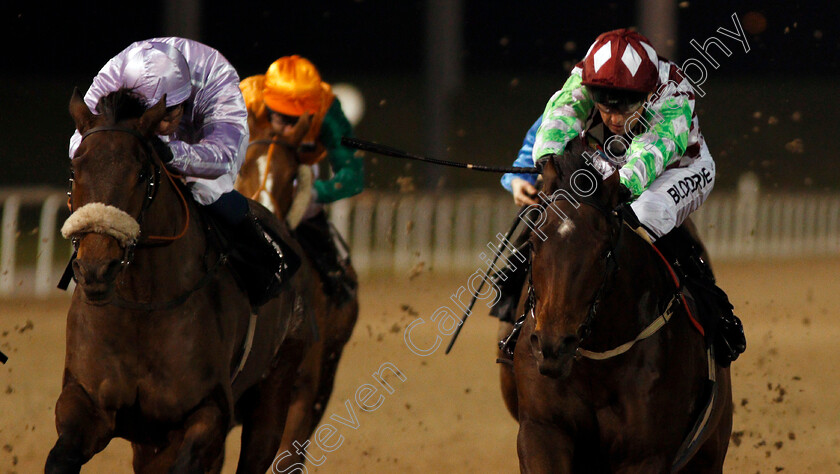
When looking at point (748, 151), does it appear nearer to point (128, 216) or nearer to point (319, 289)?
point (319, 289)

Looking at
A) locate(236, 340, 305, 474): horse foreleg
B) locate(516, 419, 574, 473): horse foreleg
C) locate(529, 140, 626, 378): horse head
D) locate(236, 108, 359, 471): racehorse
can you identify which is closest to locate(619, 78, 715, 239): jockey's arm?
locate(529, 140, 626, 378): horse head

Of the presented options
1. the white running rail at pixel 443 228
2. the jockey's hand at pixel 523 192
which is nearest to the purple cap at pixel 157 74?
the jockey's hand at pixel 523 192

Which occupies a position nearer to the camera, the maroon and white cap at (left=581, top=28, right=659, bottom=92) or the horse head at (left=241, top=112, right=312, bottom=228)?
the maroon and white cap at (left=581, top=28, right=659, bottom=92)

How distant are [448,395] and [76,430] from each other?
4.56 metres

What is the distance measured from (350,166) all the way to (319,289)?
2.83 feet

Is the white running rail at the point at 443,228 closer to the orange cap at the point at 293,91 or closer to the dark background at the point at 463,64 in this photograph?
the orange cap at the point at 293,91

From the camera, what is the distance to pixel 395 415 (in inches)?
284

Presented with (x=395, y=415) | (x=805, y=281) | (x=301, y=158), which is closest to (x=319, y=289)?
(x=301, y=158)

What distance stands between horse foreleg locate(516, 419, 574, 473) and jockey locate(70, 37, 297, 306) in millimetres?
1143

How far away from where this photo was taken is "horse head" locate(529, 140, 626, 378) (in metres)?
3.13

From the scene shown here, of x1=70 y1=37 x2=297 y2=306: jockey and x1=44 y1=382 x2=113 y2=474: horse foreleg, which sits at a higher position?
x1=70 y1=37 x2=297 y2=306: jockey

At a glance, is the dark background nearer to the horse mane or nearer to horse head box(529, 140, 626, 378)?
the horse mane

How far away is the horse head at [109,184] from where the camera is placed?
318 cm

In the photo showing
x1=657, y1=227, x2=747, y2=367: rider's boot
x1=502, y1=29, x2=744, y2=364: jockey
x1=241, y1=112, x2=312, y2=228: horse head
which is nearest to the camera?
x1=502, y1=29, x2=744, y2=364: jockey
